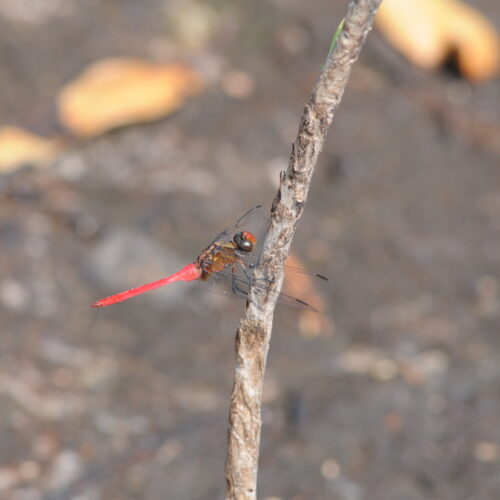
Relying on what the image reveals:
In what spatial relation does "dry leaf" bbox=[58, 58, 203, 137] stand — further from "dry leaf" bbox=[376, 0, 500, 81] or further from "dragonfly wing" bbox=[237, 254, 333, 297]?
"dragonfly wing" bbox=[237, 254, 333, 297]

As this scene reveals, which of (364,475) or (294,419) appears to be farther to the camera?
(294,419)

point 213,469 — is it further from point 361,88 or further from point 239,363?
point 361,88

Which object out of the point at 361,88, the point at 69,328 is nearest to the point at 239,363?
the point at 69,328

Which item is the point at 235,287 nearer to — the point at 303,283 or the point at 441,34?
the point at 303,283

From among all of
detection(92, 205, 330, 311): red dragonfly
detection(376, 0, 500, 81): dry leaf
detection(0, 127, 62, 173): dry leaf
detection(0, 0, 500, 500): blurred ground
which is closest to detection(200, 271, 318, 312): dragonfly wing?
detection(92, 205, 330, 311): red dragonfly

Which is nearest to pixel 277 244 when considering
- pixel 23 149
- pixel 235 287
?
pixel 235 287

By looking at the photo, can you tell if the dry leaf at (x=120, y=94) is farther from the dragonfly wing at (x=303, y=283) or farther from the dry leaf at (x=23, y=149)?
the dragonfly wing at (x=303, y=283)

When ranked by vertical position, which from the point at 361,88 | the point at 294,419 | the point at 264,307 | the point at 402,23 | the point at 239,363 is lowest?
the point at 294,419
